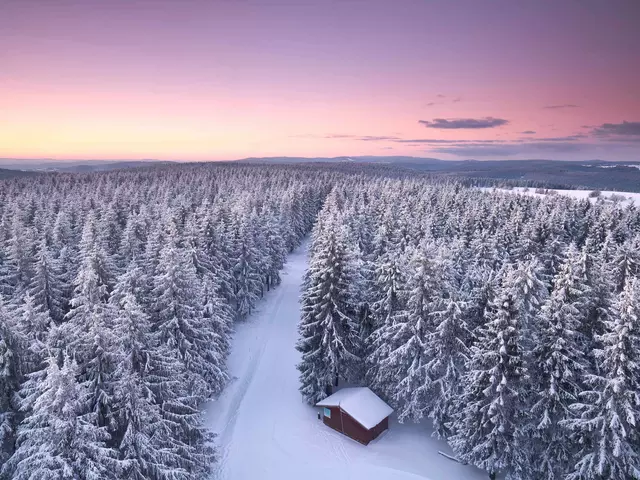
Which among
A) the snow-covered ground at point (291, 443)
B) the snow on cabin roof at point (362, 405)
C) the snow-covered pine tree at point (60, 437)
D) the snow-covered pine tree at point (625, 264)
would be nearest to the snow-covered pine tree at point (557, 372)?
the snow-covered ground at point (291, 443)

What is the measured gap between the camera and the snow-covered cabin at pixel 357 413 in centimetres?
2597

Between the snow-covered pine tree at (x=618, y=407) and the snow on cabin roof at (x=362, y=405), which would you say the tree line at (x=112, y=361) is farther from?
the snow-covered pine tree at (x=618, y=407)

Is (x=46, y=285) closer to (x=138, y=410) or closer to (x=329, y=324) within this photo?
(x=138, y=410)

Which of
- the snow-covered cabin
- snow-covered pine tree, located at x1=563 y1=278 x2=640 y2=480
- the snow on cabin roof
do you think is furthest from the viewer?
the snow-covered cabin

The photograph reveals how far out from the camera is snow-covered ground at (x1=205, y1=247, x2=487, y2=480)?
23844 mm

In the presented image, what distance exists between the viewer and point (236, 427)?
28.1 metres

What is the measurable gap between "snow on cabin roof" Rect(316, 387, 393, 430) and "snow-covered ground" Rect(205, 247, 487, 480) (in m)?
1.91

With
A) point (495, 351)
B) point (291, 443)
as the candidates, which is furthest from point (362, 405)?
point (495, 351)

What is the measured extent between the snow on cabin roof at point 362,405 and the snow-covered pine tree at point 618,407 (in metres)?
11.1

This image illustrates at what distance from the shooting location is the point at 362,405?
26703mm

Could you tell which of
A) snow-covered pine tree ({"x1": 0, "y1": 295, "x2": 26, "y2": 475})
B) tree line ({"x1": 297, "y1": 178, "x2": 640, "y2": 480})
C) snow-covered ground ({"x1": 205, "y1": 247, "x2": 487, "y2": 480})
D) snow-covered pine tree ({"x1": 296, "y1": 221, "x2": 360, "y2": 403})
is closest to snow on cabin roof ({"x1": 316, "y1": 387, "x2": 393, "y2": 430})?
tree line ({"x1": 297, "y1": 178, "x2": 640, "y2": 480})

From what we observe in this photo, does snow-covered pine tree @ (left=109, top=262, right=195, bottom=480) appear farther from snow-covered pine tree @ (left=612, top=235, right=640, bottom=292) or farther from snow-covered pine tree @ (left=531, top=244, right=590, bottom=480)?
snow-covered pine tree @ (left=612, top=235, right=640, bottom=292)

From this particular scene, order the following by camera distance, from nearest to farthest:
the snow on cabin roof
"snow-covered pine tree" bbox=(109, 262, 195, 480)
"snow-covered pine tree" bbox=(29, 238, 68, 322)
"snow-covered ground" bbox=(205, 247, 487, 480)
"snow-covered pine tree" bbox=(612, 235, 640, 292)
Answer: "snow-covered pine tree" bbox=(109, 262, 195, 480) < "snow-covered ground" bbox=(205, 247, 487, 480) < the snow on cabin roof < "snow-covered pine tree" bbox=(29, 238, 68, 322) < "snow-covered pine tree" bbox=(612, 235, 640, 292)

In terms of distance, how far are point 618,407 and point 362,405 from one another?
47.1 ft
